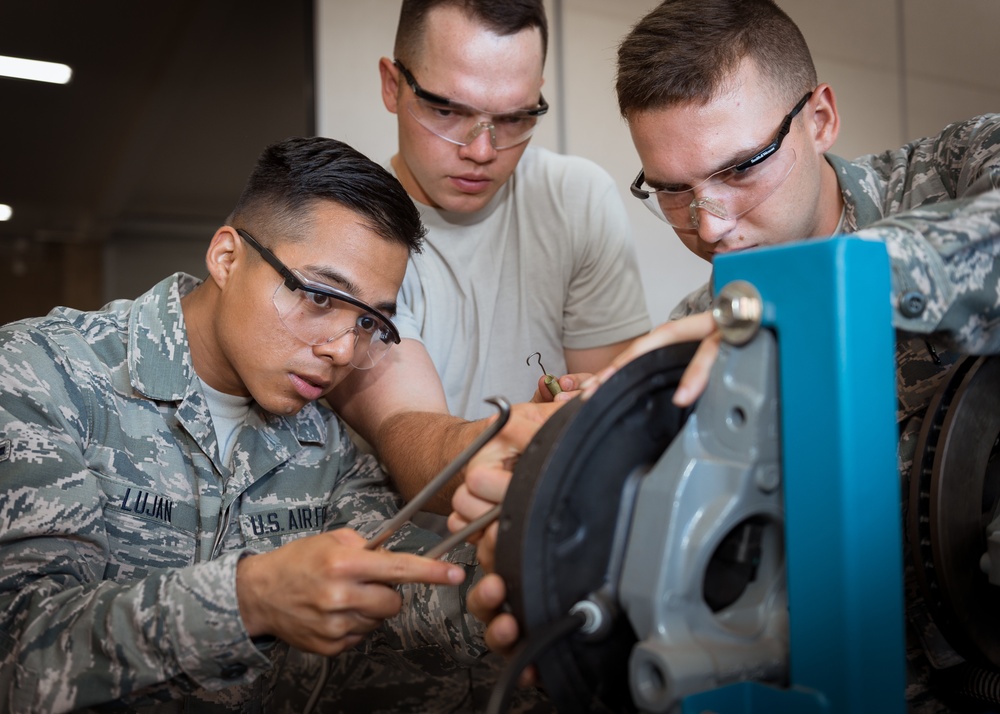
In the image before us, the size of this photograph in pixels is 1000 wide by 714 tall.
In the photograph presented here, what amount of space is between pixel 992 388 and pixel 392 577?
30.6 inches

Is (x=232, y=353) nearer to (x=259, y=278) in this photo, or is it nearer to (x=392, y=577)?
(x=259, y=278)

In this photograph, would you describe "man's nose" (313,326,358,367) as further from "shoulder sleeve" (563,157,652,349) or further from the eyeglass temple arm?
"shoulder sleeve" (563,157,652,349)

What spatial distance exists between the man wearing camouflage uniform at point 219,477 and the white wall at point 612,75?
1143 mm

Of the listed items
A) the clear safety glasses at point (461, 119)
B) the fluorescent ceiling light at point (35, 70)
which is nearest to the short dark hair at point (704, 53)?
the clear safety glasses at point (461, 119)

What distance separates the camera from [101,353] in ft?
5.05

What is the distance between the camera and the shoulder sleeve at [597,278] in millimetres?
2156

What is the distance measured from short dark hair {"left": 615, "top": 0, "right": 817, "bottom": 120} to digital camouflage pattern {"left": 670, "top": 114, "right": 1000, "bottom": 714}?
0.69 ft

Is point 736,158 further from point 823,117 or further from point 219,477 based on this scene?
point 219,477

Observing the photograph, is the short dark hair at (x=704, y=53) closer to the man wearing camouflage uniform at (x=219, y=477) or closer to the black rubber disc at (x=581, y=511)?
the man wearing camouflage uniform at (x=219, y=477)

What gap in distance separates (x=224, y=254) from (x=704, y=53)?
920mm

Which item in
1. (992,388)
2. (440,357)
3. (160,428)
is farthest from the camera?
(440,357)

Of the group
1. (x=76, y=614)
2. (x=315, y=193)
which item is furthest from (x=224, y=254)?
(x=76, y=614)

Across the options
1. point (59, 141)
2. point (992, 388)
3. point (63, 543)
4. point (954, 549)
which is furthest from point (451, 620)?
point (59, 141)

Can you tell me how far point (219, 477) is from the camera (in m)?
1.59
